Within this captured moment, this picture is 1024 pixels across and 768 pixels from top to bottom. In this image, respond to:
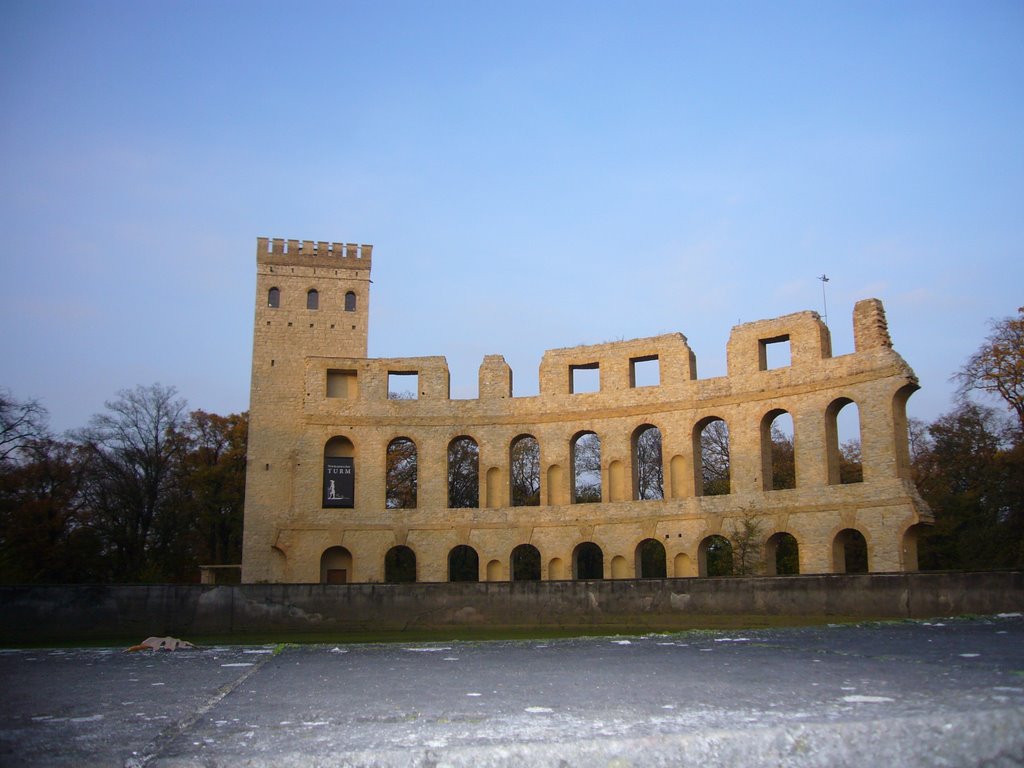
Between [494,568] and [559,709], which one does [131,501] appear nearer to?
[494,568]

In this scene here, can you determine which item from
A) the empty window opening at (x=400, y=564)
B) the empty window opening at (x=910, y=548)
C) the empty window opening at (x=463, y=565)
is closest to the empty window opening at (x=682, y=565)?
the empty window opening at (x=910, y=548)

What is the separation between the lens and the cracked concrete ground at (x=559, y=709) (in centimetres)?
509

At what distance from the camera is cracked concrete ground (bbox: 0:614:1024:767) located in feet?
16.7

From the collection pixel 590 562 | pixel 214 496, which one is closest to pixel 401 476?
pixel 214 496

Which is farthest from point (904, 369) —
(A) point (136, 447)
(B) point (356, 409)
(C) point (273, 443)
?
(A) point (136, 447)

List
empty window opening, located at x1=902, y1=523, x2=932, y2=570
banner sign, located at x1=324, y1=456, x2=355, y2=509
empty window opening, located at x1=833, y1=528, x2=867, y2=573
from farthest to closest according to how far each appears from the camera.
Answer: empty window opening, located at x1=833, y1=528, x2=867, y2=573
banner sign, located at x1=324, y1=456, x2=355, y2=509
empty window opening, located at x1=902, y1=523, x2=932, y2=570

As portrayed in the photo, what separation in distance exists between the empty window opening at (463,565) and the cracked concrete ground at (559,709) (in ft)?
96.8

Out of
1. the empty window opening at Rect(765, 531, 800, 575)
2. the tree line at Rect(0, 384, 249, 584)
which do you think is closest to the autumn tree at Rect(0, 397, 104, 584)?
the tree line at Rect(0, 384, 249, 584)

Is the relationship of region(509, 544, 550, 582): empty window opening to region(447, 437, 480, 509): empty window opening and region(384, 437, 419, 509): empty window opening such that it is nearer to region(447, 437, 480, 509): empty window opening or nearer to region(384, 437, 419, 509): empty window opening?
region(447, 437, 480, 509): empty window opening

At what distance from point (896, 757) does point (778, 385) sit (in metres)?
26.0

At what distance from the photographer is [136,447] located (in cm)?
4378

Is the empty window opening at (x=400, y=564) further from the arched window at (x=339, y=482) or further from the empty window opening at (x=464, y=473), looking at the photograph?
the arched window at (x=339, y=482)

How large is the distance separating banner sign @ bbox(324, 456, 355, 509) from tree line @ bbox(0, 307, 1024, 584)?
23.7 feet

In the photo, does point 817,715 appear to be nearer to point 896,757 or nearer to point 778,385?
point 896,757
